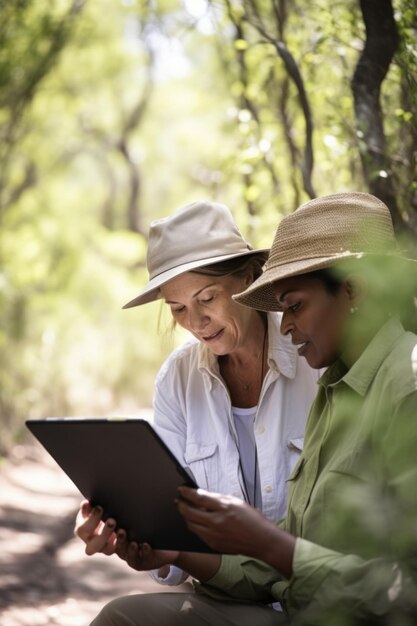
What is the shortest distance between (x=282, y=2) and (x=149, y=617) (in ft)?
9.78

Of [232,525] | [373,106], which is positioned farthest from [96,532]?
[373,106]

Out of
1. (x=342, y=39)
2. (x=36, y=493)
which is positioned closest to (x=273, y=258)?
(x=342, y=39)

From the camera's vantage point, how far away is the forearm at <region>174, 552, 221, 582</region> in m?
2.57

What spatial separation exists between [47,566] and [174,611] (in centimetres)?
396

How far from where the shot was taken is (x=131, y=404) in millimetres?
12914

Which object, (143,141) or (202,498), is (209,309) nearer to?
(202,498)

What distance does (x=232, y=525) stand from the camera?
2.04m

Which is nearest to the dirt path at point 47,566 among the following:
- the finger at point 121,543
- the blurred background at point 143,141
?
the blurred background at point 143,141

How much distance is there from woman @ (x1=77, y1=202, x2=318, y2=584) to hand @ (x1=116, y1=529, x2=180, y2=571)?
1.59 ft

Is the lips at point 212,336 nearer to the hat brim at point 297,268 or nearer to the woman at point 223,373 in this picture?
the woman at point 223,373

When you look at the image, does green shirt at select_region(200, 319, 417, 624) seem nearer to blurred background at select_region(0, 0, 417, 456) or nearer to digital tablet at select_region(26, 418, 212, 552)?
digital tablet at select_region(26, 418, 212, 552)

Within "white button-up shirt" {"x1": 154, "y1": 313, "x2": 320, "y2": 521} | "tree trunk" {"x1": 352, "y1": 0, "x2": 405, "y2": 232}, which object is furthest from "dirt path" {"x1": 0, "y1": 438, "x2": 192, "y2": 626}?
"tree trunk" {"x1": 352, "y1": 0, "x2": 405, "y2": 232}

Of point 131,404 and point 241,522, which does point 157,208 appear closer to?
point 131,404

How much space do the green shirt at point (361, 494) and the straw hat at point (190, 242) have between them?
0.89 m
